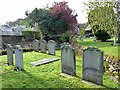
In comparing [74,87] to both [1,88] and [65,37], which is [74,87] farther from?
[65,37]

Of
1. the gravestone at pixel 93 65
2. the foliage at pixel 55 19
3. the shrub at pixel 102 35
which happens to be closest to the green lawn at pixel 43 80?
the gravestone at pixel 93 65

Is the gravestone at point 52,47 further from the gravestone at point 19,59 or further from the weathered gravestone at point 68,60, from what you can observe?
the weathered gravestone at point 68,60

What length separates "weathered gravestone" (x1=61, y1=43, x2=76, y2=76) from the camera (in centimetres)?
834

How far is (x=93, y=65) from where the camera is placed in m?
7.37

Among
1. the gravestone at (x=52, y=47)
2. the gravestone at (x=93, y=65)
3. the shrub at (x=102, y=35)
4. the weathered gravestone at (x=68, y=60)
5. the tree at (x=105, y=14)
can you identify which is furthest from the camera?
the shrub at (x=102, y=35)

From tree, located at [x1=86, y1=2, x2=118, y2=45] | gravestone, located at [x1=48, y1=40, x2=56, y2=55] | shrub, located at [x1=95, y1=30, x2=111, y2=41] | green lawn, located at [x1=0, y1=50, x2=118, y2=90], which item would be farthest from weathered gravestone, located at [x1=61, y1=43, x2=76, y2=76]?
shrub, located at [x1=95, y1=30, x2=111, y2=41]

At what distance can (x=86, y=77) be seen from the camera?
24.9 ft

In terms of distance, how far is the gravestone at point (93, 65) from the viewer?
284 inches

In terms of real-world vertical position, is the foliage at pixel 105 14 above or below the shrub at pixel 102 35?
above

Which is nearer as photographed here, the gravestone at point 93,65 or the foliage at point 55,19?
the gravestone at point 93,65

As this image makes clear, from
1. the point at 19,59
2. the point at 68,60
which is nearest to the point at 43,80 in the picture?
the point at 68,60

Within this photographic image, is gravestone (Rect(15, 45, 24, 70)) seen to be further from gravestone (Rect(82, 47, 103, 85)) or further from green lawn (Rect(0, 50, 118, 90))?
gravestone (Rect(82, 47, 103, 85))

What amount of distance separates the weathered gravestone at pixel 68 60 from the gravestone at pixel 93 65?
2.52 ft

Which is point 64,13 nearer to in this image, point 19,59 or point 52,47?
point 52,47
